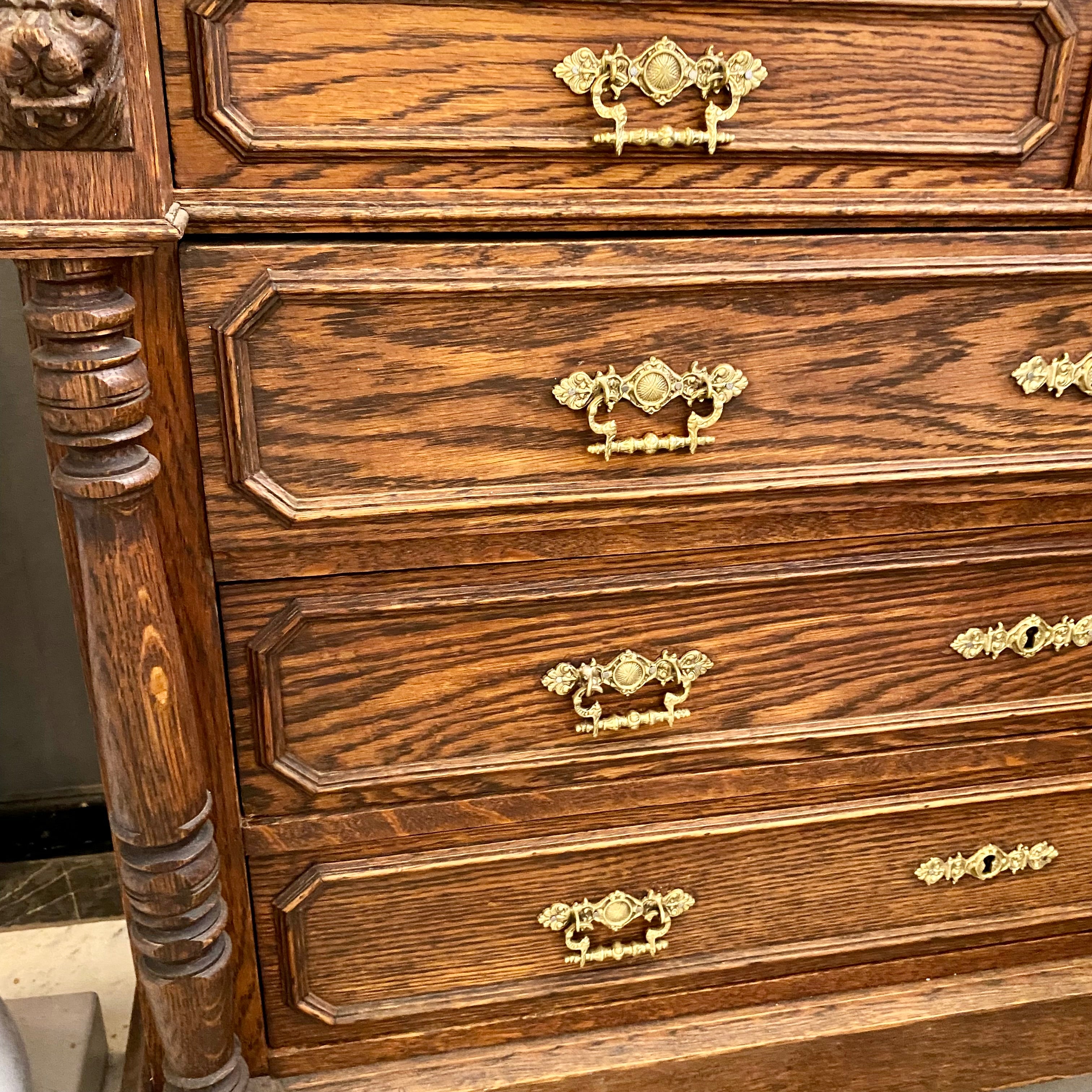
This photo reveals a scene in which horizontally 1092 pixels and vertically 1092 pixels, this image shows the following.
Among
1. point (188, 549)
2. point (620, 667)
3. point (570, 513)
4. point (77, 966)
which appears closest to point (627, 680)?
point (620, 667)

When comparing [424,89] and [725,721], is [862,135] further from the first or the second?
[725,721]

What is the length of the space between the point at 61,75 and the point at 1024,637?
0.76 meters

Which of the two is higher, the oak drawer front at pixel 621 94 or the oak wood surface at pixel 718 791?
the oak drawer front at pixel 621 94

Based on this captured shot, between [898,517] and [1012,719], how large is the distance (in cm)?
23

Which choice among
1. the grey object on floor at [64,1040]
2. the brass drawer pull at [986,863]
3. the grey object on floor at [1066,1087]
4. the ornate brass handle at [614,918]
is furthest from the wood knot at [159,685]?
the grey object on floor at [1066,1087]

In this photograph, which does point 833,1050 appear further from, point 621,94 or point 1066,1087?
point 621,94

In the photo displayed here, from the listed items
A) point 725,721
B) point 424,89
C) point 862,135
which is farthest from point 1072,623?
point 424,89

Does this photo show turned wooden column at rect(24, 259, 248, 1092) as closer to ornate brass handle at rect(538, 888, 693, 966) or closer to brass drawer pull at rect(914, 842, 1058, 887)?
ornate brass handle at rect(538, 888, 693, 966)

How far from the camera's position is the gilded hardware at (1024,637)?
0.80 metres

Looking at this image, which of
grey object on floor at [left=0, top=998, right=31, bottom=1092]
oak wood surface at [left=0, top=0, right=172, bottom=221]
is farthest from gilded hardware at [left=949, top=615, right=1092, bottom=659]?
grey object on floor at [left=0, top=998, right=31, bottom=1092]

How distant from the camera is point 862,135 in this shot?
641 millimetres

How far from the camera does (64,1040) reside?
967 millimetres

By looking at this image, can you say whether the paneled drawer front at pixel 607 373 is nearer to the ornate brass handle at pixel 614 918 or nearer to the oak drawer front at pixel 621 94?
the oak drawer front at pixel 621 94

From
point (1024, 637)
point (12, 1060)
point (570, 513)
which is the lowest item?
point (12, 1060)
